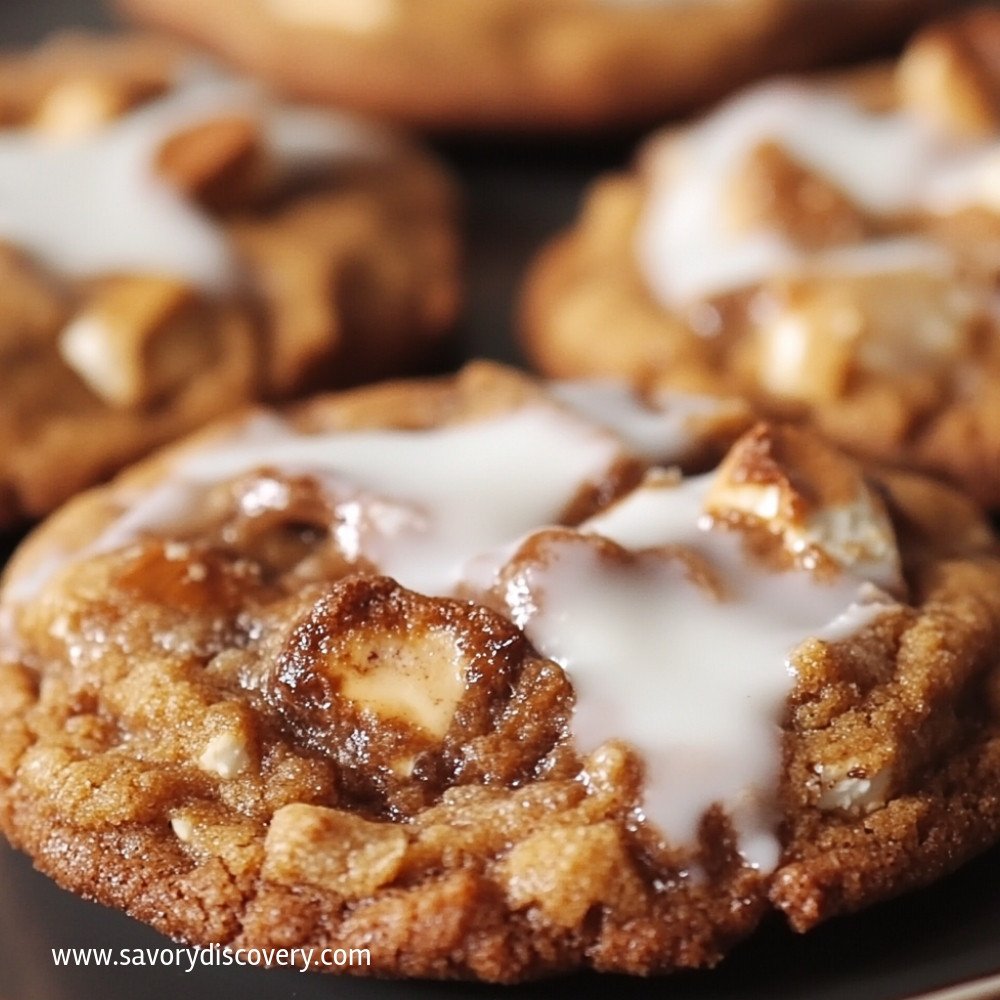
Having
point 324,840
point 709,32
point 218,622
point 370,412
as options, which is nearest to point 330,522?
point 218,622

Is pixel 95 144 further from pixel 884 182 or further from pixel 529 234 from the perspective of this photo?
pixel 884 182

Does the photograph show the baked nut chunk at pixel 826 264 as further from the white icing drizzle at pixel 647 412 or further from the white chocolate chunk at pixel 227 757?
the white chocolate chunk at pixel 227 757

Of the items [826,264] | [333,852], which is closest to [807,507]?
[333,852]

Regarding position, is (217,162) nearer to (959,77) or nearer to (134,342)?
(134,342)

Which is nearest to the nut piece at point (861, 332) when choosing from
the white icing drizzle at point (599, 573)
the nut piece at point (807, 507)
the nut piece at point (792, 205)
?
the nut piece at point (792, 205)

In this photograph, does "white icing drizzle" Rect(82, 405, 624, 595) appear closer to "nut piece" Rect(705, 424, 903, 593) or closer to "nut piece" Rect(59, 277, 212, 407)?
"nut piece" Rect(705, 424, 903, 593)

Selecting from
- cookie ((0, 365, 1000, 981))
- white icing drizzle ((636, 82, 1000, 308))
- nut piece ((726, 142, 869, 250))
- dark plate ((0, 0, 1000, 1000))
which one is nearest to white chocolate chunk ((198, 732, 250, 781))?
cookie ((0, 365, 1000, 981))
